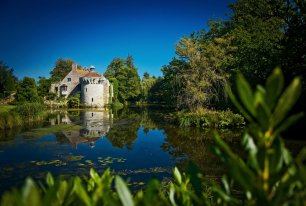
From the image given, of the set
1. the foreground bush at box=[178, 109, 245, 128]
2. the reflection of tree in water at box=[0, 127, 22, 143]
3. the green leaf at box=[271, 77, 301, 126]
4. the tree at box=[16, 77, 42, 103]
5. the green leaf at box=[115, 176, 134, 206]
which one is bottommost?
the reflection of tree in water at box=[0, 127, 22, 143]

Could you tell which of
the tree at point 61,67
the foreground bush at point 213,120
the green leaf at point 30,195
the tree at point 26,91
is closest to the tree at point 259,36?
the foreground bush at point 213,120

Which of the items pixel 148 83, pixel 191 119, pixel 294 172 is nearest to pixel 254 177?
pixel 294 172

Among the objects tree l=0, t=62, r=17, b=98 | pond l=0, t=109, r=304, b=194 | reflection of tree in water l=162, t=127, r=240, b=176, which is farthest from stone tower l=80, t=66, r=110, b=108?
reflection of tree in water l=162, t=127, r=240, b=176

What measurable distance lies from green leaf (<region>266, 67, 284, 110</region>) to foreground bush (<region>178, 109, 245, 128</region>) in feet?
73.3

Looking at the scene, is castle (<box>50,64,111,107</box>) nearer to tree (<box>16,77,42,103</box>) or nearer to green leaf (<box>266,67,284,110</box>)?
tree (<box>16,77,42,103</box>)

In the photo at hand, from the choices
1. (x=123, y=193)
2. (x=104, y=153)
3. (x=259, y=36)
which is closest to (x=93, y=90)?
(x=259, y=36)

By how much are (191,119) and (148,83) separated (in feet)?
192

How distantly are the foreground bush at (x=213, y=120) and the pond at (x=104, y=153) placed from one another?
212 cm

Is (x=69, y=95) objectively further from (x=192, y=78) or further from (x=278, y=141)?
(x=278, y=141)

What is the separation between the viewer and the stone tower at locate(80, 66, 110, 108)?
55594 mm

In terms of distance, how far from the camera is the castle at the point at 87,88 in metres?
55.7

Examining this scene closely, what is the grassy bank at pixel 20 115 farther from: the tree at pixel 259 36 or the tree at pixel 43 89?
the tree at pixel 43 89

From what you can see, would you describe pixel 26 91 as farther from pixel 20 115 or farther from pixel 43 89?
pixel 43 89

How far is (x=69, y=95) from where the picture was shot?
60.4 m
